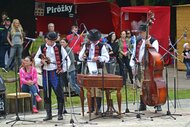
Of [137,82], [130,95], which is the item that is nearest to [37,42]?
[130,95]

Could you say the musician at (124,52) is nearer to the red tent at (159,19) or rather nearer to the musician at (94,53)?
the red tent at (159,19)

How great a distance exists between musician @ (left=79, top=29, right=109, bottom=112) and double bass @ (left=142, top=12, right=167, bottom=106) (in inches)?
36.0

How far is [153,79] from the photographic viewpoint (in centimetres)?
1227

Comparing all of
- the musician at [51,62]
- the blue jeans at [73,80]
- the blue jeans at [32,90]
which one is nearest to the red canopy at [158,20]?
the blue jeans at [73,80]

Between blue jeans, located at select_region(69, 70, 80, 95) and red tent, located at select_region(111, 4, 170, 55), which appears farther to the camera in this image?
red tent, located at select_region(111, 4, 170, 55)

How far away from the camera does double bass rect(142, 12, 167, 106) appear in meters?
12.2

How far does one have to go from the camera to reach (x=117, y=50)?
62.4 feet

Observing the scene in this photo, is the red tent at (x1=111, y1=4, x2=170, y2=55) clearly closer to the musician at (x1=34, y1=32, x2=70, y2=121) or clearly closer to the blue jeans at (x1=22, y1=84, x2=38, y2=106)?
the blue jeans at (x1=22, y1=84, x2=38, y2=106)

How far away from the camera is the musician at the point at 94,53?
12.5 meters

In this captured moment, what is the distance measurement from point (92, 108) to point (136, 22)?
1288cm

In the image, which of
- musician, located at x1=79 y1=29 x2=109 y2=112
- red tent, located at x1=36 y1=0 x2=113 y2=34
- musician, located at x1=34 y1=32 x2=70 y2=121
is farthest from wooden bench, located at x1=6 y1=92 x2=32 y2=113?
red tent, located at x1=36 y1=0 x2=113 y2=34

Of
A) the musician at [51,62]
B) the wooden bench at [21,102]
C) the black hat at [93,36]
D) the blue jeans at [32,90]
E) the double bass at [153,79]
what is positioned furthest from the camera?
the blue jeans at [32,90]

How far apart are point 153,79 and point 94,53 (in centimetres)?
142

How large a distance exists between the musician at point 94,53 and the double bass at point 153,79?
3.00ft
